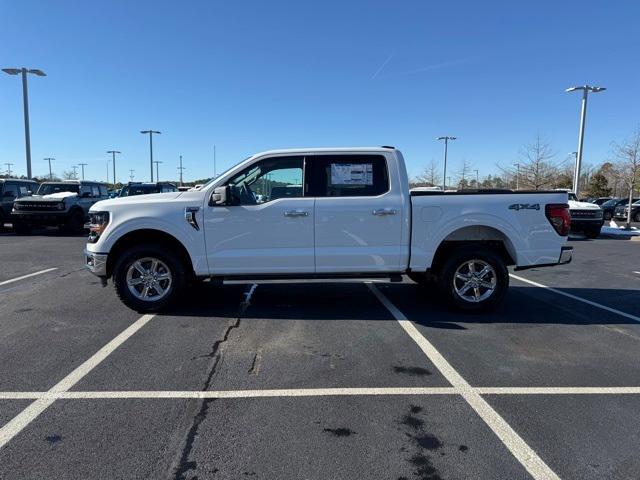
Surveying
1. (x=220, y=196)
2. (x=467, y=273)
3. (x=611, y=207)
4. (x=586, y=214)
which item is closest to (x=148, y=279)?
(x=220, y=196)

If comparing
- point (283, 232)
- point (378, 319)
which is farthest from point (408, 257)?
point (283, 232)

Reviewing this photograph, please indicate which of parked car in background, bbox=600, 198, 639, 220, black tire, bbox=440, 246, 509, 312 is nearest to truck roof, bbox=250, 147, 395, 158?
black tire, bbox=440, 246, 509, 312

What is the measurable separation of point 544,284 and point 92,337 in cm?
731

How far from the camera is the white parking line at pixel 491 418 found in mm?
2803

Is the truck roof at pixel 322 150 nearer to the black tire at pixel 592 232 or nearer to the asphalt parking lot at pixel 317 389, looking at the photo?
the asphalt parking lot at pixel 317 389

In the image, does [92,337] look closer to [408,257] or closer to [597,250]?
[408,257]

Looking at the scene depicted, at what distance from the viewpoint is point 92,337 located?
5.13m

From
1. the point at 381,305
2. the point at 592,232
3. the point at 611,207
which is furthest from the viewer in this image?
the point at 611,207

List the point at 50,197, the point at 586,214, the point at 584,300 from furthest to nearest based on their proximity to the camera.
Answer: the point at 50,197
the point at 586,214
the point at 584,300

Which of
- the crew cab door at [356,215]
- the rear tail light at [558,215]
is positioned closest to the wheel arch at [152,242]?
the crew cab door at [356,215]

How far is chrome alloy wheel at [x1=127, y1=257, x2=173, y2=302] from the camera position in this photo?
5.99 meters

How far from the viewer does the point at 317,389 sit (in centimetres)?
385

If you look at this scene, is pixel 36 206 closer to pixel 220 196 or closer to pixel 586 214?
pixel 220 196

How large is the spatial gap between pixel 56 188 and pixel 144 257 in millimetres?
15384
